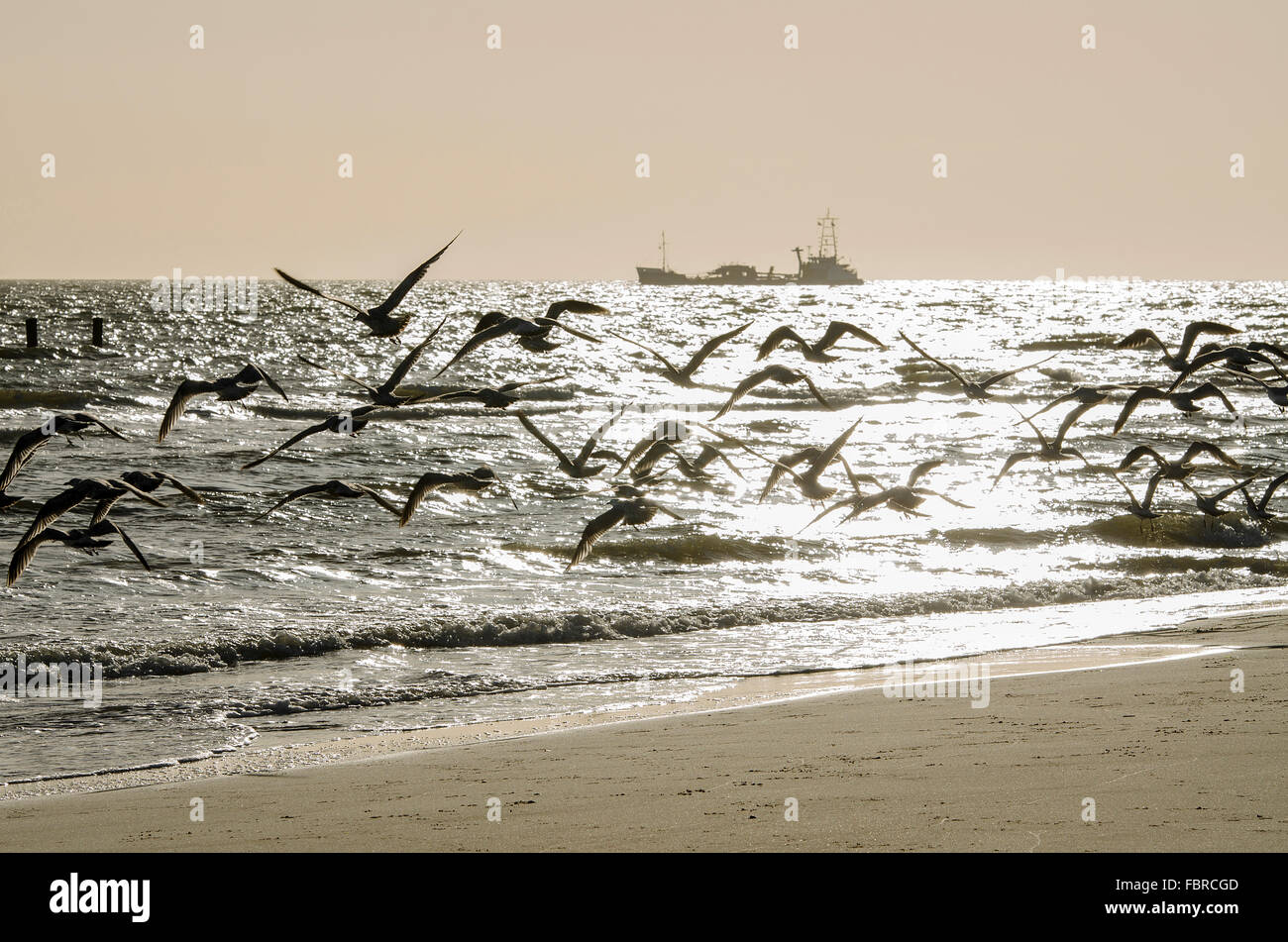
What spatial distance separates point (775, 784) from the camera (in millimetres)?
7832

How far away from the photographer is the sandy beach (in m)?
6.56

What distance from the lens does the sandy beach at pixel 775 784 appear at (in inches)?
258

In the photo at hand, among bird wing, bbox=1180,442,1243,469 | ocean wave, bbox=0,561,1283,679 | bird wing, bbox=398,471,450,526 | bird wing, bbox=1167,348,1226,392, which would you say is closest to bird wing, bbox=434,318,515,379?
bird wing, bbox=398,471,450,526

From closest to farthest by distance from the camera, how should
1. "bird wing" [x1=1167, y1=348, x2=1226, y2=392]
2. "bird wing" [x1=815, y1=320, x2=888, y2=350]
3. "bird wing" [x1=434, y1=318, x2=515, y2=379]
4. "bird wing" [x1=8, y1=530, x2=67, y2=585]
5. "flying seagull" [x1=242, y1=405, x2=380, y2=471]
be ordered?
"bird wing" [x1=434, y1=318, x2=515, y2=379] < "flying seagull" [x1=242, y1=405, x2=380, y2=471] < "bird wing" [x1=815, y1=320, x2=888, y2=350] < "bird wing" [x1=8, y1=530, x2=67, y2=585] < "bird wing" [x1=1167, y1=348, x2=1226, y2=392]

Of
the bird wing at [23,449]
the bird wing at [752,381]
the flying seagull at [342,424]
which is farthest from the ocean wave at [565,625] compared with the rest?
the bird wing at [752,381]

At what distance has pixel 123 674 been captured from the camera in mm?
12633

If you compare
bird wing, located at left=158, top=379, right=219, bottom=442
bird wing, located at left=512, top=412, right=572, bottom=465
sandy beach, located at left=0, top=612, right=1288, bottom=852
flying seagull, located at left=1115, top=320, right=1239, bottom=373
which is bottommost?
sandy beach, located at left=0, top=612, right=1288, bottom=852

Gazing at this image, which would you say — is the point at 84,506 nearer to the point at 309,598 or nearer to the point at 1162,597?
the point at 309,598

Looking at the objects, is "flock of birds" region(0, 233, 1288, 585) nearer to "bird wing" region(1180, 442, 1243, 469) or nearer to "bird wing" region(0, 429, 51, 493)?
"bird wing" region(0, 429, 51, 493)

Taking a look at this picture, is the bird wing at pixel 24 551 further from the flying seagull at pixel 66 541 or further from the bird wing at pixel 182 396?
the bird wing at pixel 182 396

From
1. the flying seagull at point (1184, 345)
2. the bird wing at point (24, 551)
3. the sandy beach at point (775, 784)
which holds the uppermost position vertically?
the flying seagull at point (1184, 345)

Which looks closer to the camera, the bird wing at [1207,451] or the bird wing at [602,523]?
the bird wing at [602,523]

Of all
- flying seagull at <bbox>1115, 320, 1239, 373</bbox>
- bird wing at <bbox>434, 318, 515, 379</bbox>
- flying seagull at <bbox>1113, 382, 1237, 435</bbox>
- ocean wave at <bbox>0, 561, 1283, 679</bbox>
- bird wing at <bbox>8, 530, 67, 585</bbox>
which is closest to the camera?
bird wing at <bbox>434, 318, 515, 379</bbox>

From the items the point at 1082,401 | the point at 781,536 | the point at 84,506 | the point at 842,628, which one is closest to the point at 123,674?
the point at 842,628
